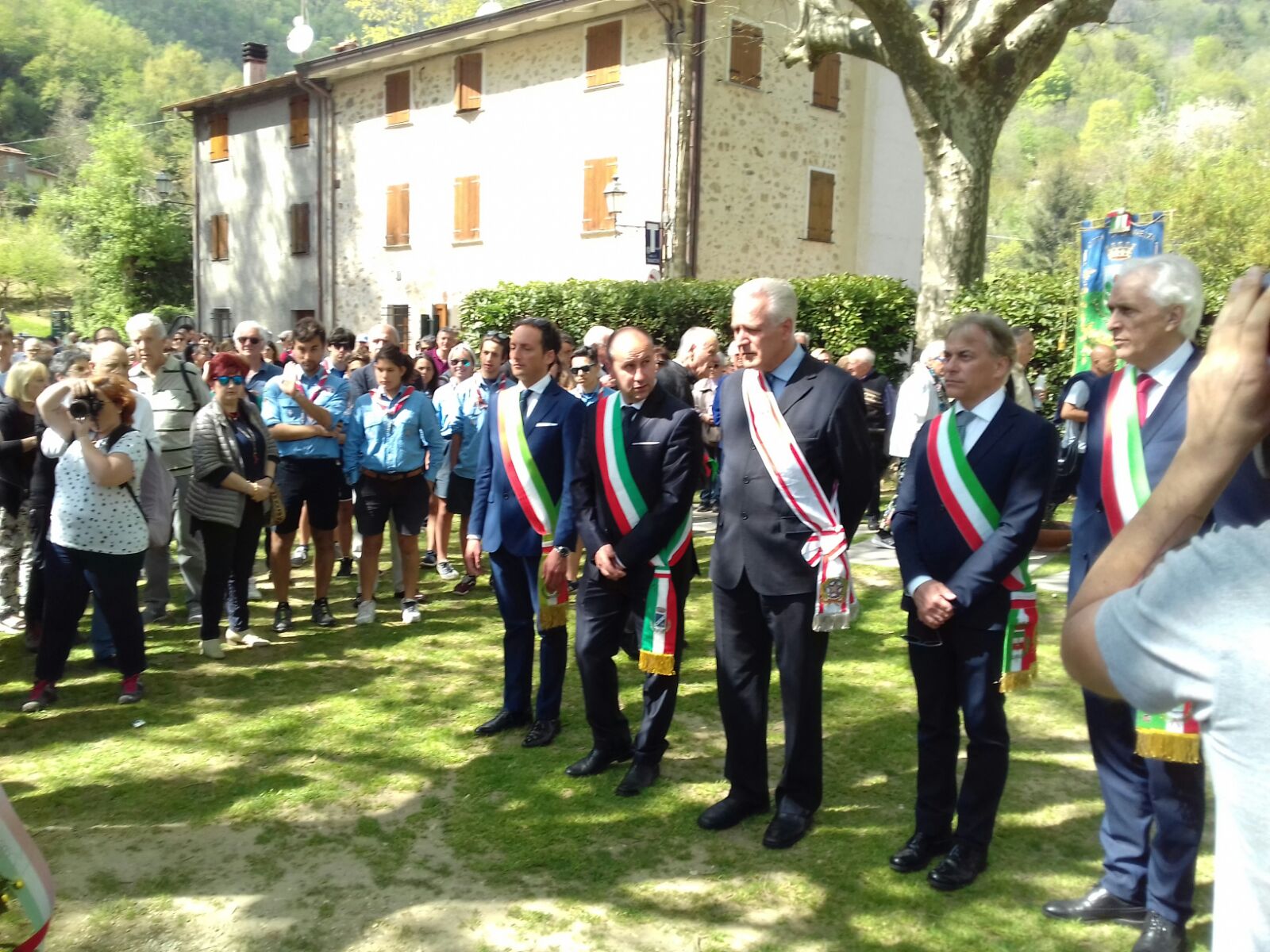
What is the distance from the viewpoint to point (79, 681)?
644 cm

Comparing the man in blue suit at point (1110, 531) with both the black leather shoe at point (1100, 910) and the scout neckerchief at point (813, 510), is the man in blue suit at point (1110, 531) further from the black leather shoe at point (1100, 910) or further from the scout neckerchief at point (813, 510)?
the scout neckerchief at point (813, 510)

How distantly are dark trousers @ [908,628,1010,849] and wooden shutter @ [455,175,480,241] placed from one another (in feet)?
74.3

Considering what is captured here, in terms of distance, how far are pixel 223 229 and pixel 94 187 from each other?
12644 millimetres

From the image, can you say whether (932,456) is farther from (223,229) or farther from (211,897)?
(223,229)

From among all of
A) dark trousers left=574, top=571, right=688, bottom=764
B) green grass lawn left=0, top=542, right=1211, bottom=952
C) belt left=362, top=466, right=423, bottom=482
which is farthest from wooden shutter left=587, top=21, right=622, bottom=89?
dark trousers left=574, top=571, right=688, bottom=764

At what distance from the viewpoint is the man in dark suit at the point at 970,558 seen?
383 cm

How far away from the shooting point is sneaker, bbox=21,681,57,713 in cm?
590

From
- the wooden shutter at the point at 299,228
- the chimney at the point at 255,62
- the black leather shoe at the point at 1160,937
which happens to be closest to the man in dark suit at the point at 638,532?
the black leather shoe at the point at 1160,937

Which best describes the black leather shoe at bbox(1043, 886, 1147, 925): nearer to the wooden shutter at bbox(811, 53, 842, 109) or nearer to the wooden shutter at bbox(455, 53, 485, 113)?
the wooden shutter at bbox(811, 53, 842, 109)

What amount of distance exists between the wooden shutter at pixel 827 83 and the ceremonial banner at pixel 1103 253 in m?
13.0

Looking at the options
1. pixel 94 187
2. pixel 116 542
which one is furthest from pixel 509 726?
pixel 94 187

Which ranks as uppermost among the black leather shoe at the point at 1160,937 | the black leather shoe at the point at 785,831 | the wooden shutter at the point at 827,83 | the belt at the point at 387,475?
the wooden shutter at the point at 827,83

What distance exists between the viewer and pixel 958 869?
156 inches

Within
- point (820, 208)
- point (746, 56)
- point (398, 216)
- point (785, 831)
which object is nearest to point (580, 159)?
point (746, 56)
